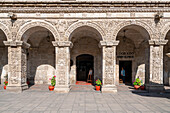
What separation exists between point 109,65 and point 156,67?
286 centimetres

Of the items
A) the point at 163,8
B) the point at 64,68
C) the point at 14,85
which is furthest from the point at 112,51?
the point at 14,85

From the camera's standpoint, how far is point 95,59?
9125mm

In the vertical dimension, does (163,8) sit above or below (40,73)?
above

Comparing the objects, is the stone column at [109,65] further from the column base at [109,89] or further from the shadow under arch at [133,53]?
the shadow under arch at [133,53]

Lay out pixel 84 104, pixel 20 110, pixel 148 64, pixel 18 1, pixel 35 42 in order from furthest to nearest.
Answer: pixel 35 42 < pixel 148 64 < pixel 18 1 < pixel 84 104 < pixel 20 110

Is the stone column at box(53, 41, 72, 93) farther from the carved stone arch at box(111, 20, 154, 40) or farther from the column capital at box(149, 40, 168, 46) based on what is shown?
the column capital at box(149, 40, 168, 46)

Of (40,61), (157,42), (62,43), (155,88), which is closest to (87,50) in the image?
(62,43)

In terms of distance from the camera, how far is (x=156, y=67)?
249 inches

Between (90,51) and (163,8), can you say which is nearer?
(163,8)

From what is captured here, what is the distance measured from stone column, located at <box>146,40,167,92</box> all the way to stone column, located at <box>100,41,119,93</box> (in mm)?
2234

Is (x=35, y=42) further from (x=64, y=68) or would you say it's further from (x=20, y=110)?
(x=20, y=110)

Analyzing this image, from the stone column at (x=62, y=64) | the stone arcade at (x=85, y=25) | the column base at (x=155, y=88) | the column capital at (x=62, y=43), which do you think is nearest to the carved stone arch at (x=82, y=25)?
the stone arcade at (x=85, y=25)

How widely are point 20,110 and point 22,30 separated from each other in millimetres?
4655

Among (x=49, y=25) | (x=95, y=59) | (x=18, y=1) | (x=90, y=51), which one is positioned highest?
(x=18, y=1)
